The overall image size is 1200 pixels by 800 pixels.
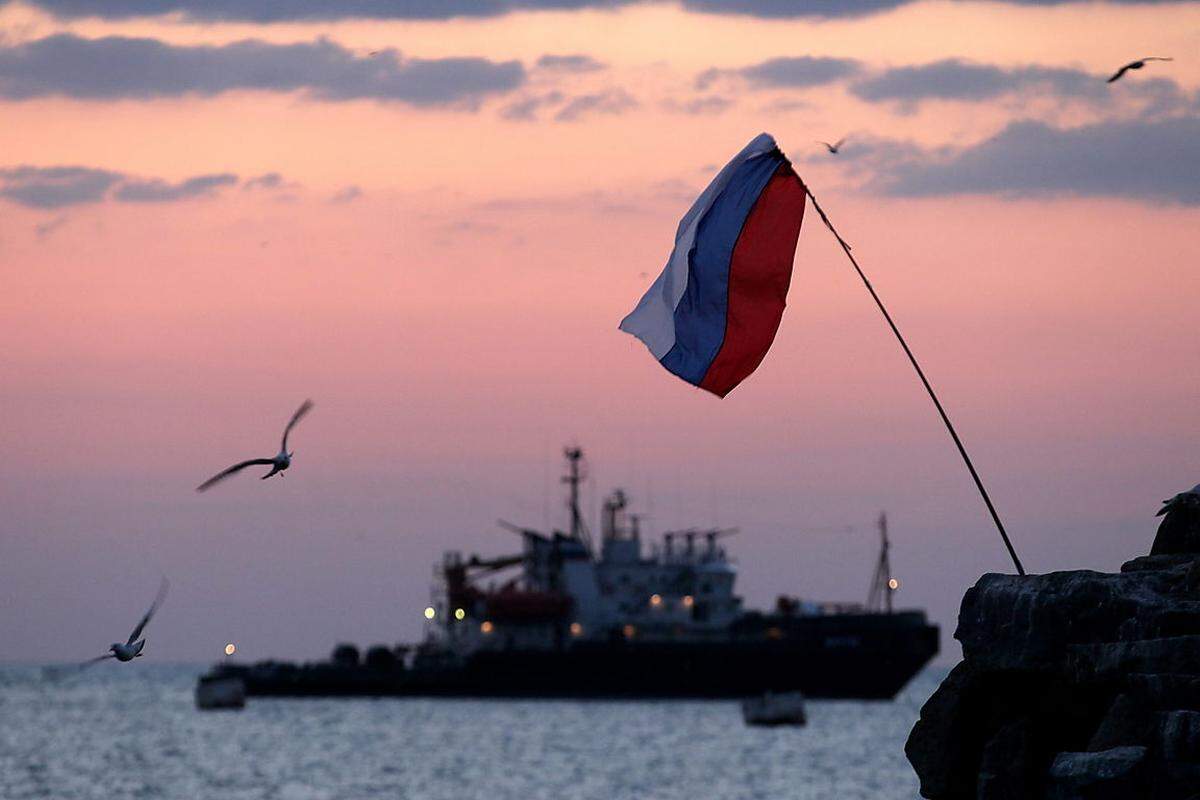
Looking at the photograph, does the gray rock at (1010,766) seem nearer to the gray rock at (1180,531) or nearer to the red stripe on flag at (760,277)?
the gray rock at (1180,531)

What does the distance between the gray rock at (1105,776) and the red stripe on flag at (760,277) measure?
617cm

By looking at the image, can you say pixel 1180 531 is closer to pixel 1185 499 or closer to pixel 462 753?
pixel 1185 499

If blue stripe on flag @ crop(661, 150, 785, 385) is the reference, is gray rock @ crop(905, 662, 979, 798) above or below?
below

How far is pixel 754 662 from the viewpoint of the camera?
118500 millimetres

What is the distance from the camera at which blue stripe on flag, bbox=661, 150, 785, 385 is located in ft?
69.3

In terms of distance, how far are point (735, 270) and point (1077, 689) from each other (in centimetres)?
571

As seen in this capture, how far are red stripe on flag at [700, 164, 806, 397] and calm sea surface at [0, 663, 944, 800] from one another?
130 ft

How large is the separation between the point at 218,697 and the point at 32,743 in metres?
40.2

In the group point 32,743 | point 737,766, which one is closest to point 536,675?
point 32,743

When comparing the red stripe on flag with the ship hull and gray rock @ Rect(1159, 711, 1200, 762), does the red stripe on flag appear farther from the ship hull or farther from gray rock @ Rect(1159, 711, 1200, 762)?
the ship hull

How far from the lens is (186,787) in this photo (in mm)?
62906

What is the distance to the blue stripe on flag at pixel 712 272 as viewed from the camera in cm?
2112

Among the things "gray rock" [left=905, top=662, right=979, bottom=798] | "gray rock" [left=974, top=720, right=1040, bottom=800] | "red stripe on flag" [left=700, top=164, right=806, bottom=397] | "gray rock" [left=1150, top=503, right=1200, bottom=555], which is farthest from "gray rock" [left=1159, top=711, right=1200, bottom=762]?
"red stripe on flag" [left=700, top=164, right=806, bottom=397]

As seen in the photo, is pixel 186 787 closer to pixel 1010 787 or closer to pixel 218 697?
pixel 1010 787
